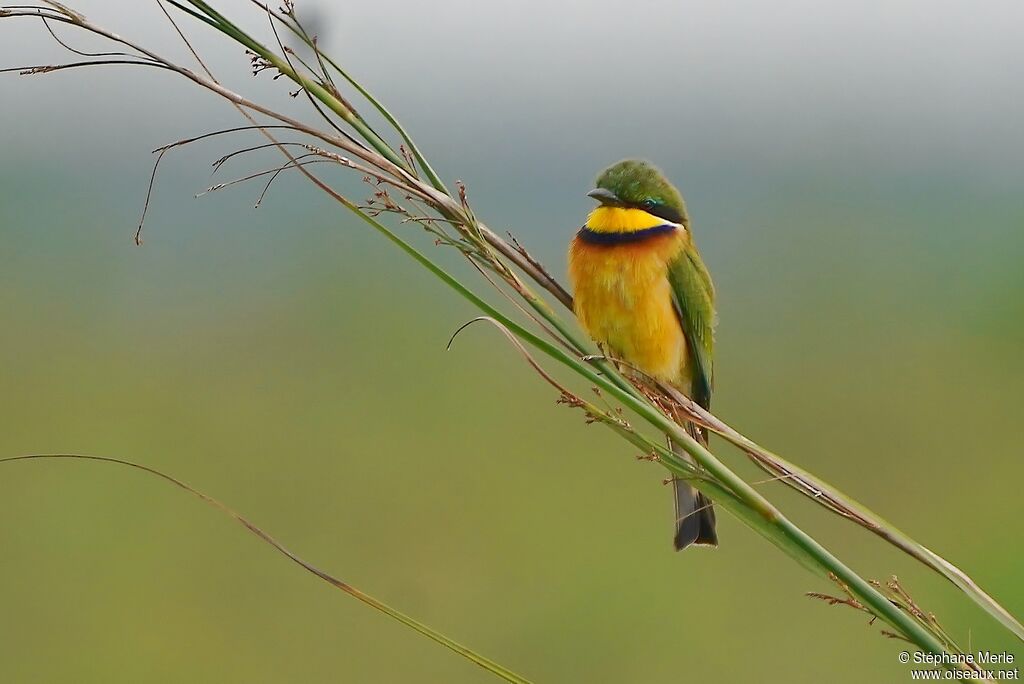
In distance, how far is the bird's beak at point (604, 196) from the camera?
2.10 m

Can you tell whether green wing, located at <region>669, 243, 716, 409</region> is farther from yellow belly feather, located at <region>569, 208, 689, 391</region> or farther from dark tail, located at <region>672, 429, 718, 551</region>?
dark tail, located at <region>672, 429, 718, 551</region>

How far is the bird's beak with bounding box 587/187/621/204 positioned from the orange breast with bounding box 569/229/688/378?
87 millimetres

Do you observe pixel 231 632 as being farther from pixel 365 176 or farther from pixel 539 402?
pixel 365 176

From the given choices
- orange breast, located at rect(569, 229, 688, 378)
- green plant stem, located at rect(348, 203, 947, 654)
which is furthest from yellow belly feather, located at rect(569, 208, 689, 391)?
green plant stem, located at rect(348, 203, 947, 654)

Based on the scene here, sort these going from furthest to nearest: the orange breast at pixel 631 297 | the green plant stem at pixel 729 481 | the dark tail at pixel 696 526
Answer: the orange breast at pixel 631 297, the dark tail at pixel 696 526, the green plant stem at pixel 729 481

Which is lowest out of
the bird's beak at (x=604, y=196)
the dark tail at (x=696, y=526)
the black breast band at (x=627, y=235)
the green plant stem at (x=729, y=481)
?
the green plant stem at (x=729, y=481)

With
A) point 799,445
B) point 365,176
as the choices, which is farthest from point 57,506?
point 365,176

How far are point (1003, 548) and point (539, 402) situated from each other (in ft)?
16.6

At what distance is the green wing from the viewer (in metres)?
2.17

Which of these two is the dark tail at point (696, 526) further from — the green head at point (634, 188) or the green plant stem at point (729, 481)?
the green plant stem at point (729, 481)

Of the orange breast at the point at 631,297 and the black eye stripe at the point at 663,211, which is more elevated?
the black eye stripe at the point at 663,211

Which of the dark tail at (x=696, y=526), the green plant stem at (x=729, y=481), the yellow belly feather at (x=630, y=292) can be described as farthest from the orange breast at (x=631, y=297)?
the green plant stem at (x=729, y=481)

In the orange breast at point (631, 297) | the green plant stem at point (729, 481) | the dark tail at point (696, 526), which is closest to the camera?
the green plant stem at point (729, 481)

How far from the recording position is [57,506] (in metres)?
9.48
